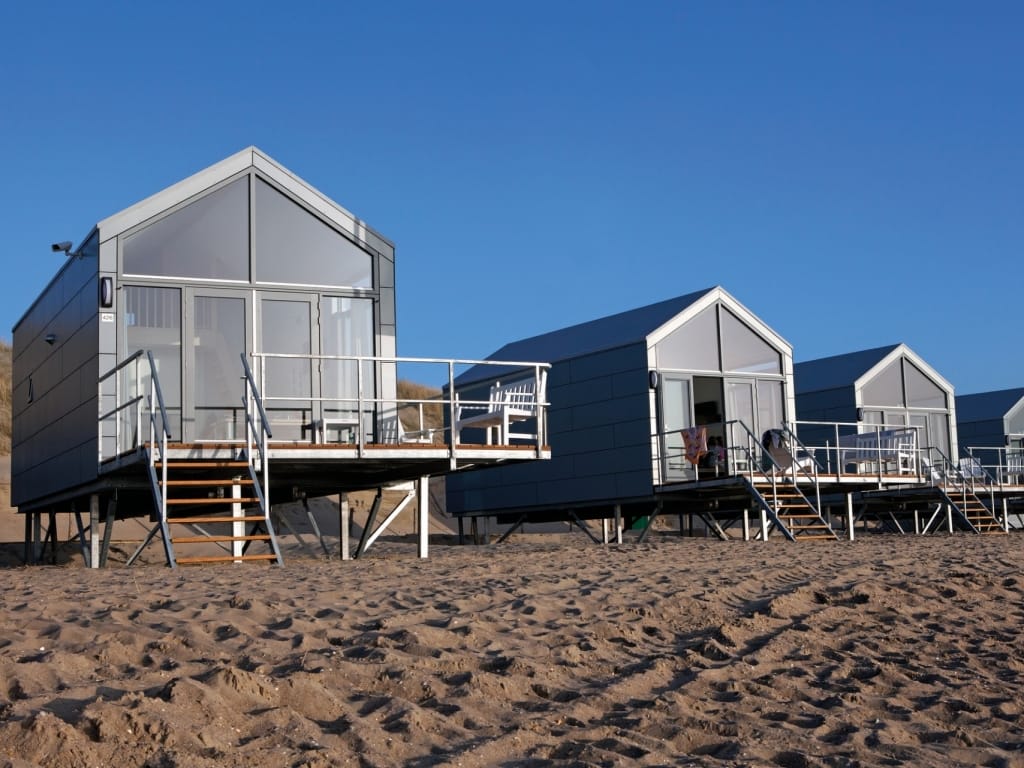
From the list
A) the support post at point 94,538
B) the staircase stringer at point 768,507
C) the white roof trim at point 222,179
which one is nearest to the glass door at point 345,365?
the white roof trim at point 222,179

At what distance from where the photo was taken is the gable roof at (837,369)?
1051 inches

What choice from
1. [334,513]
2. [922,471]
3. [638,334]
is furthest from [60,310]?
[334,513]

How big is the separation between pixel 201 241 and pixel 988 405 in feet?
79.7

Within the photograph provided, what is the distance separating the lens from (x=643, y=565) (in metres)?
11.2

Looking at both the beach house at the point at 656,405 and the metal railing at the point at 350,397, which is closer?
the metal railing at the point at 350,397

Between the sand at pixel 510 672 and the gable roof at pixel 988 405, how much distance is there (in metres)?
24.0

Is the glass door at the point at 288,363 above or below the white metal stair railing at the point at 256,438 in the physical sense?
above

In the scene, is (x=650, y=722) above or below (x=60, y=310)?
below

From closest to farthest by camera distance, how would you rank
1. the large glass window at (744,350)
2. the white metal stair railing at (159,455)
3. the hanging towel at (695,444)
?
the white metal stair railing at (159,455) → the hanging towel at (695,444) → the large glass window at (744,350)

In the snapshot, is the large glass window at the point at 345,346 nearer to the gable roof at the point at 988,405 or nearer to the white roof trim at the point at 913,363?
the white roof trim at the point at 913,363

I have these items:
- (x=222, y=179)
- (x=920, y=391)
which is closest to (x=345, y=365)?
(x=222, y=179)

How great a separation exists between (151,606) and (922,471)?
19.4 meters

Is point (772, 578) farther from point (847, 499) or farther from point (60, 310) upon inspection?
point (847, 499)

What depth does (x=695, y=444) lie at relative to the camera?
18938 mm
